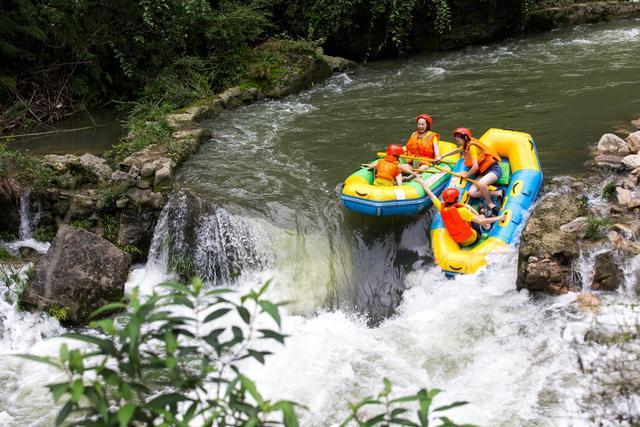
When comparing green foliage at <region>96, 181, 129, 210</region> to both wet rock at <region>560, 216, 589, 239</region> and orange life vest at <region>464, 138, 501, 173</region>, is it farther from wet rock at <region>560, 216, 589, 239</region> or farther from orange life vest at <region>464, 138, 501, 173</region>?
wet rock at <region>560, 216, 589, 239</region>

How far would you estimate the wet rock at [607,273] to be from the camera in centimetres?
507

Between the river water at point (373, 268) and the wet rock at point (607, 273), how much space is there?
3.0 inches

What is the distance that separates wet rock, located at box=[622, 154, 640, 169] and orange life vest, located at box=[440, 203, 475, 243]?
2.17m

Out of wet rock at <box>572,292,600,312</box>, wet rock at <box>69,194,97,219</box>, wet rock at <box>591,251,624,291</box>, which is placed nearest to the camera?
wet rock at <box>572,292,600,312</box>

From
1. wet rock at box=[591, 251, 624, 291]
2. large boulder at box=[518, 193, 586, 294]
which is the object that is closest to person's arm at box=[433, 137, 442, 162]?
large boulder at box=[518, 193, 586, 294]

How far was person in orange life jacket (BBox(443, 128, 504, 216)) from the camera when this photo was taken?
6.60 metres

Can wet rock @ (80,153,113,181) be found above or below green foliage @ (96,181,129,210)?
above

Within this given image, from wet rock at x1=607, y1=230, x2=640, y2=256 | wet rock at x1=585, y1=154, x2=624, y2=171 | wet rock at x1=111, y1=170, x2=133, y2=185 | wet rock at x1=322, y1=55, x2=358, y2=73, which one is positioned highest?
wet rock at x1=322, y1=55, x2=358, y2=73

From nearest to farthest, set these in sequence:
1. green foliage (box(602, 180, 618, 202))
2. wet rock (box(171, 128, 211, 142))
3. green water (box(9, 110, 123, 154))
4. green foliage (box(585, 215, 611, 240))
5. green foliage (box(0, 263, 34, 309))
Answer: green foliage (box(585, 215, 611, 240))
green foliage (box(0, 263, 34, 309))
green foliage (box(602, 180, 618, 202))
wet rock (box(171, 128, 211, 142))
green water (box(9, 110, 123, 154))

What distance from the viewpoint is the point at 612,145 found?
7.25 metres

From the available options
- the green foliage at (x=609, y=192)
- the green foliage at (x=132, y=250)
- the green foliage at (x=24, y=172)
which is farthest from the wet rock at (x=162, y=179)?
the green foliage at (x=609, y=192)

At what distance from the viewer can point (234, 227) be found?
6.55 metres

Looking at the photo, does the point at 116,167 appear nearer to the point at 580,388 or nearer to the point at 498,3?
the point at 580,388

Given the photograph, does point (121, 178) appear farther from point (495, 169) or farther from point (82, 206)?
point (495, 169)
